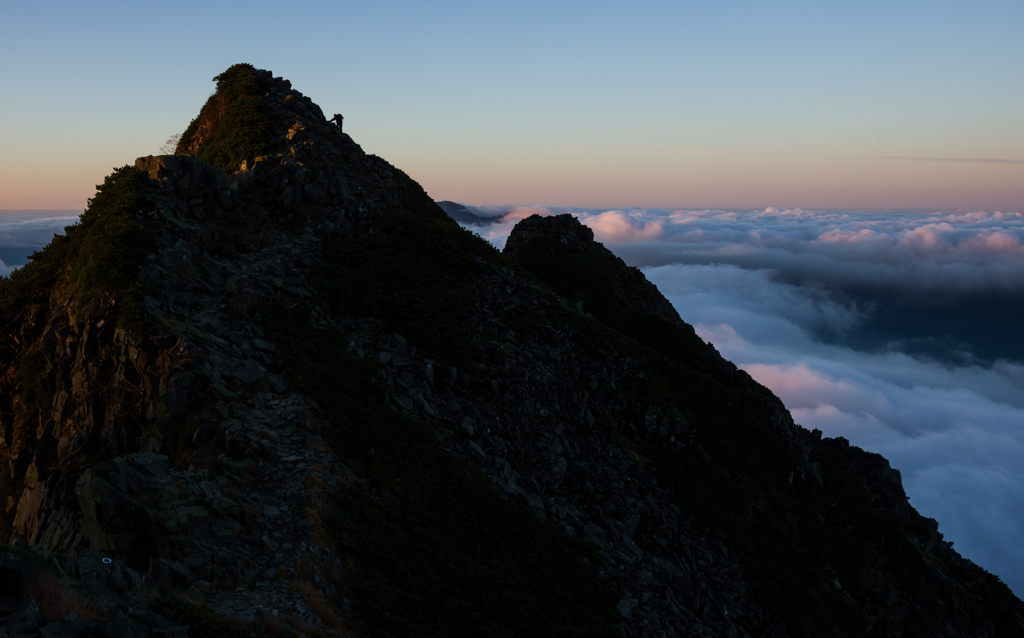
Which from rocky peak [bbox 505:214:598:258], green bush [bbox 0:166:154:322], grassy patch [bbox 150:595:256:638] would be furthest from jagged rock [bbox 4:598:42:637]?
rocky peak [bbox 505:214:598:258]

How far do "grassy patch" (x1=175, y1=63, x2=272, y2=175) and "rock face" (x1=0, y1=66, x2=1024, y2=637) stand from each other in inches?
36.8

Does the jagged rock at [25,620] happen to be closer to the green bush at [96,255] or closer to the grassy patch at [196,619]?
the grassy patch at [196,619]

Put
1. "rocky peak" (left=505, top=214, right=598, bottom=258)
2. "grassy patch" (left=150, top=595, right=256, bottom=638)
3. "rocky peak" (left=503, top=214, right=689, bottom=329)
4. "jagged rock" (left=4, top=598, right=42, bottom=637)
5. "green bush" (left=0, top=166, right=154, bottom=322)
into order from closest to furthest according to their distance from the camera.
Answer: "jagged rock" (left=4, top=598, right=42, bottom=637)
"grassy patch" (left=150, top=595, right=256, bottom=638)
"green bush" (left=0, top=166, right=154, bottom=322)
"rocky peak" (left=503, top=214, right=689, bottom=329)
"rocky peak" (left=505, top=214, right=598, bottom=258)

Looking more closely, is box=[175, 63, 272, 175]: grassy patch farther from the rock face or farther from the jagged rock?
the jagged rock

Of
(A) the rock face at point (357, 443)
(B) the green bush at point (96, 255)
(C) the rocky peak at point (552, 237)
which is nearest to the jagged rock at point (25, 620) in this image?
(A) the rock face at point (357, 443)

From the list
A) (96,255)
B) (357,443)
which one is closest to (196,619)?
(357,443)

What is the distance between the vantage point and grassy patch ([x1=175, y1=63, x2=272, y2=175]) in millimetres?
35250

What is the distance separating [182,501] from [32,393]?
12.7m

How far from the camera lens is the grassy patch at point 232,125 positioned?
35250 millimetres

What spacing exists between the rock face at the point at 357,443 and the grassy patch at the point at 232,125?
3.07 ft

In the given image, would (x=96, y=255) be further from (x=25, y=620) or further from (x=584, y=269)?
(x=584, y=269)

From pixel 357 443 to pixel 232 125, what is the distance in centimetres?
2763

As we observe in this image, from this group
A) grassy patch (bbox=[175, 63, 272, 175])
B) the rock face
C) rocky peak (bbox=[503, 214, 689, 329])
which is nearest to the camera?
the rock face

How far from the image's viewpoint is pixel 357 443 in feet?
64.4
